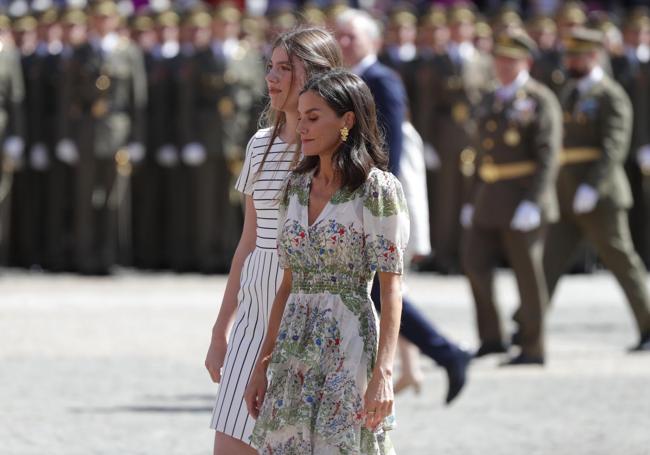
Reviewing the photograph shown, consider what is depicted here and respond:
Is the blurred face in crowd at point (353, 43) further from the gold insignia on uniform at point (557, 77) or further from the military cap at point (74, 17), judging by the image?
the military cap at point (74, 17)

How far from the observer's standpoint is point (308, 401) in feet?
15.2

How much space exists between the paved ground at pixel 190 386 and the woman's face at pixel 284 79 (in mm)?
2220

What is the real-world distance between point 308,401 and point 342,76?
821 millimetres

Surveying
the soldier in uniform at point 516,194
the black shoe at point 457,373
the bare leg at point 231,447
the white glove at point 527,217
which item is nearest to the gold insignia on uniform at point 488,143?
the soldier in uniform at point 516,194

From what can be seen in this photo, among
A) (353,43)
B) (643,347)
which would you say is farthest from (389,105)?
(643,347)

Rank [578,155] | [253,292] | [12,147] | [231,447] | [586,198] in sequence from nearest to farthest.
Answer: [231,447]
[253,292]
[586,198]
[578,155]
[12,147]

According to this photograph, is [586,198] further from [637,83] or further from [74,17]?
[74,17]

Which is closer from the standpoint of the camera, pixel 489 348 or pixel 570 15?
pixel 489 348

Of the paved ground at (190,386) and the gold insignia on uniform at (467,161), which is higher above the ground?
the gold insignia on uniform at (467,161)

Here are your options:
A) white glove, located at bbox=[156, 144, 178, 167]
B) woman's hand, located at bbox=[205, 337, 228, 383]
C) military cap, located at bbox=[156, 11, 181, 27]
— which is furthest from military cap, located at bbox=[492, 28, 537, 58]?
military cap, located at bbox=[156, 11, 181, 27]

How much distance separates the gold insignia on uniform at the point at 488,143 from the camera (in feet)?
33.5

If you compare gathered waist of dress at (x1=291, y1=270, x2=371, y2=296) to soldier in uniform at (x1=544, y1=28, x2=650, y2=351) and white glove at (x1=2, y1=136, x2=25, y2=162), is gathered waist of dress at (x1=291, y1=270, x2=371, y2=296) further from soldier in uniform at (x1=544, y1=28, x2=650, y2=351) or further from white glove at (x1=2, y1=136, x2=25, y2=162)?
white glove at (x1=2, y1=136, x2=25, y2=162)

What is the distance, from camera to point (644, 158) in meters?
16.0

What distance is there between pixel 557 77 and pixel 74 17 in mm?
4001
